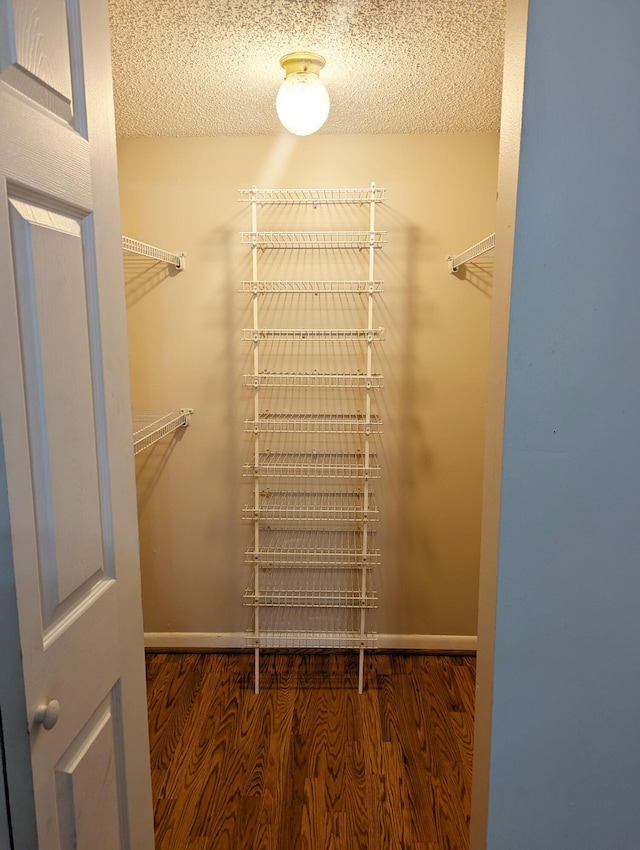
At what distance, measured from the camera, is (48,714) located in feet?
2.64

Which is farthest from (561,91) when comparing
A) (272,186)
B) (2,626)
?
(272,186)

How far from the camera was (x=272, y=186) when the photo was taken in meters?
2.45

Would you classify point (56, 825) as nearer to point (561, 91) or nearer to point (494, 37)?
point (561, 91)

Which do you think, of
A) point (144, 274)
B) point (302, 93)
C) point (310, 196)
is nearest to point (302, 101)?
point (302, 93)

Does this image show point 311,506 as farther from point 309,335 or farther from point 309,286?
point 309,286

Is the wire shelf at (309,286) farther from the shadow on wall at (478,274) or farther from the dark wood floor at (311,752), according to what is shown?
the dark wood floor at (311,752)

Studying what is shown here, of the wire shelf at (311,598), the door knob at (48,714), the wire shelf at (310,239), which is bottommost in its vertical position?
the wire shelf at (311,598)

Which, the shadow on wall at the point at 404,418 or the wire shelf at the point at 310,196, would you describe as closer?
the wire shelf at the point at 310,196

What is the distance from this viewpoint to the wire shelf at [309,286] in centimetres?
244

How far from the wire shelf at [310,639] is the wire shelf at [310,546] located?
306 mm

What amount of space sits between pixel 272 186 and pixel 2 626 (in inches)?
86.1

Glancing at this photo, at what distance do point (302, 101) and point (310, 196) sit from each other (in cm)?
65

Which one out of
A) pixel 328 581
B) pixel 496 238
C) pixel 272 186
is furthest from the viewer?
pixel 328 581

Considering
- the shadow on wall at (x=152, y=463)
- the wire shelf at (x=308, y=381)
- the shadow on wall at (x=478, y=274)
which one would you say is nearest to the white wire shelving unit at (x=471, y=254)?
the shadow on wall at (x=478, y=274)
